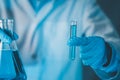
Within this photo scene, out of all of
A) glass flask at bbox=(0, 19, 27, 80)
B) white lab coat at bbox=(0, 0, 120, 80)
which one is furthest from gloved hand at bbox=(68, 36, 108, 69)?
glass flask at bbox=(0, 19, 27, 80)

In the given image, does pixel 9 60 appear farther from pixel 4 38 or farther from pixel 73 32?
pixel 73 32

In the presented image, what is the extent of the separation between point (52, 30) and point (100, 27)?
0.69ft

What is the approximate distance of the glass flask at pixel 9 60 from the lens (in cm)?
85

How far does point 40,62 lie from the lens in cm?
104

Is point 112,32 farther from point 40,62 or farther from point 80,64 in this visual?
point 40,62

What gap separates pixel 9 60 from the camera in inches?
34.0

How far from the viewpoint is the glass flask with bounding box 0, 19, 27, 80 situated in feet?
2.78

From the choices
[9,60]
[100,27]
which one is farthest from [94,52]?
[9,60]

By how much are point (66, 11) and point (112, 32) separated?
22 cm

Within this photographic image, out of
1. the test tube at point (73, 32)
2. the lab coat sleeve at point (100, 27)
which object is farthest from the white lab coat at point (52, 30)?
the test tube at point (73, 32)

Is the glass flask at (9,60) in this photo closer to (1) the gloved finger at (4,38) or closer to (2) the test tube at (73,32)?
(1) the gloved finger at (4,38)

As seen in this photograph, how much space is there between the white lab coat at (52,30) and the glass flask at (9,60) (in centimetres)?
12

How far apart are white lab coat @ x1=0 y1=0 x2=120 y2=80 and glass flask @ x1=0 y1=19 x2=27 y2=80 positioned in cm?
12

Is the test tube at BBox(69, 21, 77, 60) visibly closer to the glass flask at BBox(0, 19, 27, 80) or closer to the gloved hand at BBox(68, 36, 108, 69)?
the gloved hand at BBox(68, 36, 108, 69)
